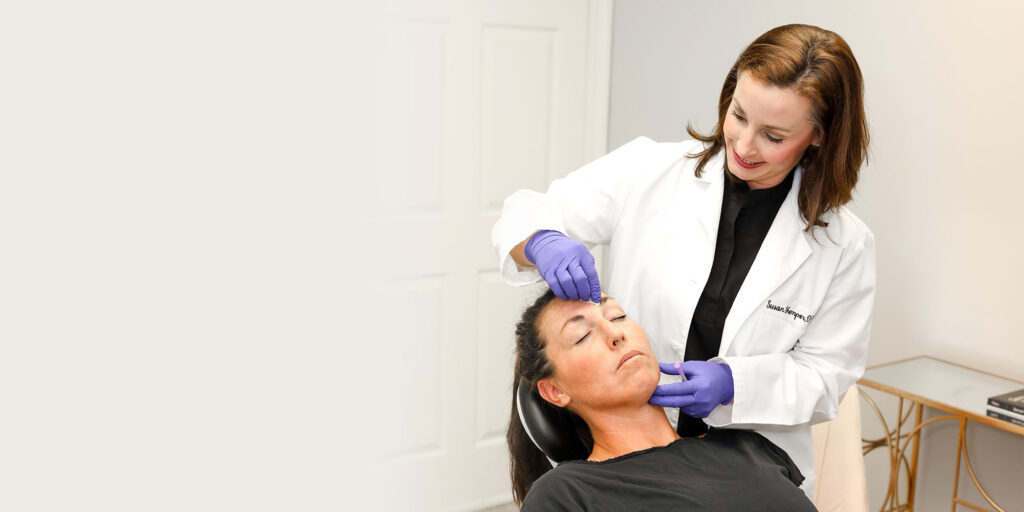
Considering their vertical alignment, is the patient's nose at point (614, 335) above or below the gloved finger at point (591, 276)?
below

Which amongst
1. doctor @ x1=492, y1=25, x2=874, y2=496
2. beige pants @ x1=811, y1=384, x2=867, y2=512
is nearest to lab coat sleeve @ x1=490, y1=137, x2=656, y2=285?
doctor @ x1=492, y1=25, x2=874, y2=496

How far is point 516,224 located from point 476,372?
149 centimetres

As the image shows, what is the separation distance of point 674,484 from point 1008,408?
36.5 inches

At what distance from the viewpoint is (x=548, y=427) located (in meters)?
1.56

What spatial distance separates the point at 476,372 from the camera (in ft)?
9.89

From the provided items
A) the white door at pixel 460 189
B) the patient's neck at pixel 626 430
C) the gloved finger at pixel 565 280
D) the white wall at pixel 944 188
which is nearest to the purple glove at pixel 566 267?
the gloved finger at pixel 565 280

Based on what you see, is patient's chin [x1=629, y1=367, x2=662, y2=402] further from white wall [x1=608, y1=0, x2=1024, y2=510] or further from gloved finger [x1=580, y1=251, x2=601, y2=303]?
white wall [x1=608, y1=0, x2=1024, y2=510]

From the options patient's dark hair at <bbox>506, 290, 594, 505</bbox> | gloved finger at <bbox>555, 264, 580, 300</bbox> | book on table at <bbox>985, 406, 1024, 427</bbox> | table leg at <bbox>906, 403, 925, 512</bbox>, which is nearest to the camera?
gloved finger at <bbox>555, 264, 580, 300</bbox>

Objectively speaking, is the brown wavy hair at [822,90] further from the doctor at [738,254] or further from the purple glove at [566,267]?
the purple glove at [566,267]

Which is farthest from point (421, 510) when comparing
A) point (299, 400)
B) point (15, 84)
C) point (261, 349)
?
point (15, 84)

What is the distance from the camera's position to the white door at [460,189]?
2.76 m

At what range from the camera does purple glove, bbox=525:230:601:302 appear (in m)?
1.50

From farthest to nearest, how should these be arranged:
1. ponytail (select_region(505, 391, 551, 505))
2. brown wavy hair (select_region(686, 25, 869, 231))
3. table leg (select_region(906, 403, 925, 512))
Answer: table leg (select_region(906, 403, 925, 512)) < ponytail (select_region(505, 391, 551, 505)) < brown wavy hair (select_region(686, 25, 869, 231))

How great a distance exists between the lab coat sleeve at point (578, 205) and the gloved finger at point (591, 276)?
0.37ft
